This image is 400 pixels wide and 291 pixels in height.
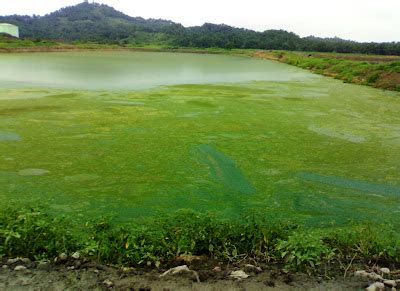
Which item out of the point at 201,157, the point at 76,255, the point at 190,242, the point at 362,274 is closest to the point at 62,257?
the point at 76,255

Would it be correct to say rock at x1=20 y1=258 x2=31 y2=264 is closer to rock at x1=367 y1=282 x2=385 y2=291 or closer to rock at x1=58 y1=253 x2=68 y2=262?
rock at x1=58 y1=253 x2=68 y2=262

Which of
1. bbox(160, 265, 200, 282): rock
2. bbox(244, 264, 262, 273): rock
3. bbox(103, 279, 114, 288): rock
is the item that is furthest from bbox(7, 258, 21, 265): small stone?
bbox(244, 264, 262, 273): rock

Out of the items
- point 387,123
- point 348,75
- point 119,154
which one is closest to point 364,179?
point 119,154

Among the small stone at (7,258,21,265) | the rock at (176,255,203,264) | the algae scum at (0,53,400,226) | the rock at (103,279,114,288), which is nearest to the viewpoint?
the rock at (103,279,114,288)

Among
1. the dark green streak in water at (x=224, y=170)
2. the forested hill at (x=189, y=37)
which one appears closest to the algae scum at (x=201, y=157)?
the dark green streak in water at (x=224, y=170)

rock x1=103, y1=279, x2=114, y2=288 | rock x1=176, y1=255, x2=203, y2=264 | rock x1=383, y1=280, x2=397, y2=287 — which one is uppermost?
rock x1=383, y1=280, x2=397, y2=287

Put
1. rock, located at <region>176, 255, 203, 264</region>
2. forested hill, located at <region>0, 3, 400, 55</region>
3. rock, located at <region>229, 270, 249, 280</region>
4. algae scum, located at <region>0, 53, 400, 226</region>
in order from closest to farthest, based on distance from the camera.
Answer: rock, located at <region>229, 270, 249, 280</region> → rock, located at <region>176, 255, 203, 264</region> → algae scum, located at <region>0, 53, 400, 226</region> → forested hill, located at <region>0, 3, 400, 55</region>

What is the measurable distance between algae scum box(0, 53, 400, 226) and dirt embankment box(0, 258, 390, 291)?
0.90 metres

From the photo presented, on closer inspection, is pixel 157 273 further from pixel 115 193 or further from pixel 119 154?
pixel 119 154

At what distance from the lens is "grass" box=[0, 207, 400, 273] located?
10.4 feet

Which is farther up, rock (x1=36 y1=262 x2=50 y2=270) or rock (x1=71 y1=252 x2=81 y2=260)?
rock (x1=71 y1=252 x2=81 y2=260)

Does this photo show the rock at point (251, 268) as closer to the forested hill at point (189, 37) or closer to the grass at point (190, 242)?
the grass at point (190, 242)

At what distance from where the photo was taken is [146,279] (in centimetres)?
290

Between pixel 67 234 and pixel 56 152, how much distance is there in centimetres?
Result: 282
